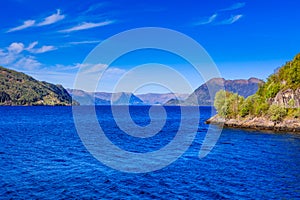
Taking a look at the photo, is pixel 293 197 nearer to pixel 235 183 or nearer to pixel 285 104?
pixel 235 183

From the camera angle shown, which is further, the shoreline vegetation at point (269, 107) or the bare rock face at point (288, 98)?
the bare rock face at point (288, 98)

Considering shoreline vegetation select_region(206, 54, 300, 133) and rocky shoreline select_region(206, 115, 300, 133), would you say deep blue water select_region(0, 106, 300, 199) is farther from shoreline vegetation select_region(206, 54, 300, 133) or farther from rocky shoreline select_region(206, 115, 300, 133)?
shoreline vegetation select_region(206, 54, 300, 133)

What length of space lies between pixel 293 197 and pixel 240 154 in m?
31.2

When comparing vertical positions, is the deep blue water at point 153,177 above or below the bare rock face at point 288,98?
below

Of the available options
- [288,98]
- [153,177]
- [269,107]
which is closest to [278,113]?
[269,107]

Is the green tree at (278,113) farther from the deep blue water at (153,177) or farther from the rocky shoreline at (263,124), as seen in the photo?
the deep blue water at (153,177)

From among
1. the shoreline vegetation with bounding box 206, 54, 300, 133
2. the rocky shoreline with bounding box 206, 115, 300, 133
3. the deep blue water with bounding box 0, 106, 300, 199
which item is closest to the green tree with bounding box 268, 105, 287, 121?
the shoreline vegetation with bounding box 206, 54, 300, 133

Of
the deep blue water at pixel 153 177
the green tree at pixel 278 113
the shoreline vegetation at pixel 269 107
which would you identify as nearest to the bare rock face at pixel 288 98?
the shoreline vegetation at pixel 269 107

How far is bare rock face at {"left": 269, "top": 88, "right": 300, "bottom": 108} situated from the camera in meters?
138

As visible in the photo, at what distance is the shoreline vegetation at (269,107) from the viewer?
12850cm

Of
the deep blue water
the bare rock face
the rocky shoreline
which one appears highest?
the bare rock face

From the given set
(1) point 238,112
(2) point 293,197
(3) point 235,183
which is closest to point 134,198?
(3) point 235,183

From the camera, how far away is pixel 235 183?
1738 inches

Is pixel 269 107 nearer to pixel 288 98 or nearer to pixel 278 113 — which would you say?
pixel 278 113
